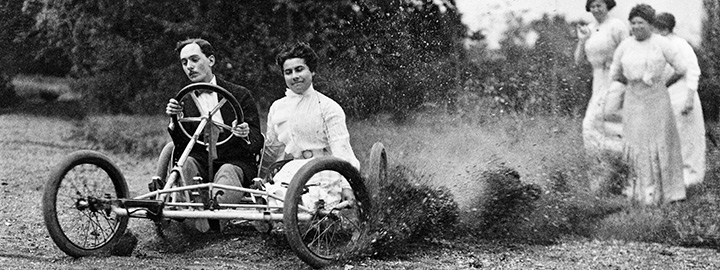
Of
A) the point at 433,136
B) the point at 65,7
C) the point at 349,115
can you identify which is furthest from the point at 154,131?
the point at 433,136

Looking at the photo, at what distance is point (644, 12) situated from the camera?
7203 millimetres

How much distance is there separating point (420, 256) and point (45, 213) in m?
1.95

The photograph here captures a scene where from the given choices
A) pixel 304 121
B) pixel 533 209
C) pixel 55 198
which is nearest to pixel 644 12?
pixel 533 209

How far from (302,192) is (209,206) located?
0.50 m

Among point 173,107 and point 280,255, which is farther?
point 280,255

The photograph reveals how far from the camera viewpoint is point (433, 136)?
8.30m

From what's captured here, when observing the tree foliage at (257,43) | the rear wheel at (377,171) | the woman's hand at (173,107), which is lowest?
the rear wheel at (377,171)

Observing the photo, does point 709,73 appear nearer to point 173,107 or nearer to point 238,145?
point 238,145

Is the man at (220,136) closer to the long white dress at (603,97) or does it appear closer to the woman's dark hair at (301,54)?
the woman's dark hair at (301,54)

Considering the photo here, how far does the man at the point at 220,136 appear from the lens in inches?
Result: 235

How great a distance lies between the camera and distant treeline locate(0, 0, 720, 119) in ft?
26.0

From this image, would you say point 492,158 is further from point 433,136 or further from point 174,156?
point 174,156

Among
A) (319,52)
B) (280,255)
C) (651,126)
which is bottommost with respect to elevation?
(280,255)

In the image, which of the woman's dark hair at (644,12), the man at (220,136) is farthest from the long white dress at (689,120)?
the man at (220,136)
